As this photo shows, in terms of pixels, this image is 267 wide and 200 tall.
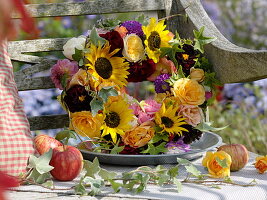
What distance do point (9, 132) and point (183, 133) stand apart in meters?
0.46

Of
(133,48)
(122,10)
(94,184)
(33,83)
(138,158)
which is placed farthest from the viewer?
(122,10)

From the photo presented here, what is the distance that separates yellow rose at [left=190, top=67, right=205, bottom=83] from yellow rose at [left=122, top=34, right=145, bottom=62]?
0.48ft

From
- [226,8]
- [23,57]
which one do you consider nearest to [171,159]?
[23,57]

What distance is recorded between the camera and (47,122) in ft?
5.23

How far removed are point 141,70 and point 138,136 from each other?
0.66ft

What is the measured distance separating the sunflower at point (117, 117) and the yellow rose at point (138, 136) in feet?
0.07

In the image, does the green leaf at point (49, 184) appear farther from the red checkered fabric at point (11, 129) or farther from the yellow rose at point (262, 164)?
the yellow rose at point (262, 164)

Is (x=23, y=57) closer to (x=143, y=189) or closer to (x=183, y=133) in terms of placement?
(x=183, y=133)

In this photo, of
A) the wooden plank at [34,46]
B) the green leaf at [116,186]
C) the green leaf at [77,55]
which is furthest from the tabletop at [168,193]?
the wooden plank at [34,46]

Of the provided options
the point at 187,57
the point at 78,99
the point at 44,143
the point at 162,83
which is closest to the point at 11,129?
the point at 44,143

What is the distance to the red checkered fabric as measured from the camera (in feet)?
3.69

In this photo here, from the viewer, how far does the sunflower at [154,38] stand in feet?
4.49

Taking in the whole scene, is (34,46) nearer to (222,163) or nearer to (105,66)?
(105,66)

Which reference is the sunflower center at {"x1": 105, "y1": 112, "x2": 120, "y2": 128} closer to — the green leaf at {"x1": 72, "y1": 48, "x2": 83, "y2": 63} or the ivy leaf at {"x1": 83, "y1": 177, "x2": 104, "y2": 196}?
the green leaf at {"x1": 72, "y1": 48, "x2": 83, "y2": 63}
